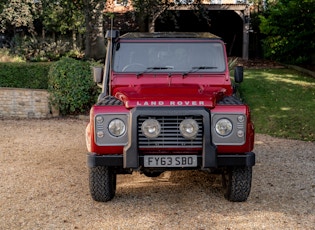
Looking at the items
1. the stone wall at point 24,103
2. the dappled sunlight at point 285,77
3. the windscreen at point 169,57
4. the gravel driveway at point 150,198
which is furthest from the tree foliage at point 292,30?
the windscreen at point 169,57

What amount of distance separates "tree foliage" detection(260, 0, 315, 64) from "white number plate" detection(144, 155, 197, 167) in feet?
49.7

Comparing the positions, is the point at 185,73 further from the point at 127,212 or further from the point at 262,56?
the point at 262,56

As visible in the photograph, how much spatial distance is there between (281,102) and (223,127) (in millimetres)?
9169

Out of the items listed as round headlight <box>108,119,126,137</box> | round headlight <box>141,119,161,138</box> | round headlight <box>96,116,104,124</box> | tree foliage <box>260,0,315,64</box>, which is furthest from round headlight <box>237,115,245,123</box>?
tree foliage <box>260,0,315,64</box>

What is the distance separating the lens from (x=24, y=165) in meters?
8.52

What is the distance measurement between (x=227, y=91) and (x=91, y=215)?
2.30m

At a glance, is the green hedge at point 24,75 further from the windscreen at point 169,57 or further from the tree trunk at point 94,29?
the windscreen at point 169,57

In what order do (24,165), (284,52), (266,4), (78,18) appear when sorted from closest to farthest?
(24,165) → (78,18) → (284,52) → (266,4)

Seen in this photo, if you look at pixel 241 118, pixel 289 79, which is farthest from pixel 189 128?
pixel 289 79

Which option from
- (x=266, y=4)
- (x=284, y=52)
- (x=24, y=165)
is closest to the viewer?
(x=24, y=165)

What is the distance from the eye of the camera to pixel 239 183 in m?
6.01

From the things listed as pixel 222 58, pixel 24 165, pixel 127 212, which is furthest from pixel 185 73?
pixel 24 165

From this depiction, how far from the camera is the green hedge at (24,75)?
47.3ft

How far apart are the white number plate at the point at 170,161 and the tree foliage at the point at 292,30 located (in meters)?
15.2
